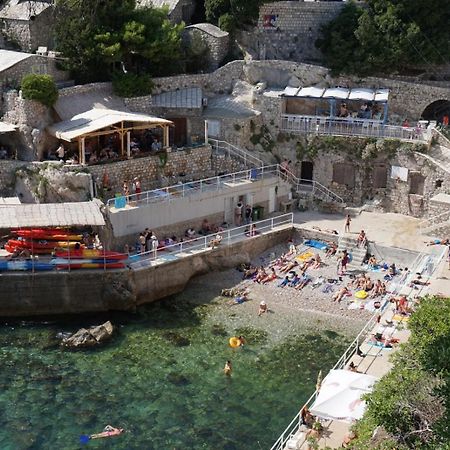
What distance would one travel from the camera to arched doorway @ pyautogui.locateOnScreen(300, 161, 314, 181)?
132 feet

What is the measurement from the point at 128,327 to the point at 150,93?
14.4 meters

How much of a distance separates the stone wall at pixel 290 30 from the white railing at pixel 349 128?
554 cm

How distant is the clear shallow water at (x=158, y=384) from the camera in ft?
77.7

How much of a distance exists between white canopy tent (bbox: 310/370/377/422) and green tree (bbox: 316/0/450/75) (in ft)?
74.0

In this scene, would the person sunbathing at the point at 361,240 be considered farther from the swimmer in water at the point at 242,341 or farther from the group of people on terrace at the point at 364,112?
the swimmer in water at the point at 242,341

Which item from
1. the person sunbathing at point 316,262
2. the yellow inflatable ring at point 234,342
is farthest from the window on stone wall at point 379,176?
the yellow inflatable ring at point 234,342

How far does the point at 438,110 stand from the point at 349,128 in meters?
6.72

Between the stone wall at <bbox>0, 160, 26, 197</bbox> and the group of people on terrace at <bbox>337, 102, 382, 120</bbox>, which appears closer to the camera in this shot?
the stone wall at <bbox>0, 160, 26, 197</bbox>

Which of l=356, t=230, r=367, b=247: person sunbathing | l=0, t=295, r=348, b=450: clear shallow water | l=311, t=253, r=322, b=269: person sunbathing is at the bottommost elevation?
l=0, t=295, r=348, b=450: clear shallow water

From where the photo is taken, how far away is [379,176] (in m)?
38.8

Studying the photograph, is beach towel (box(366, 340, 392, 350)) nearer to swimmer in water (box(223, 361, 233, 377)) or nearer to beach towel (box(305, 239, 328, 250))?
swimmer in water (box(223, 361, 233, 377))

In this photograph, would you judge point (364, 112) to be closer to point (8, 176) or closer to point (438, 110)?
point (438, 110)

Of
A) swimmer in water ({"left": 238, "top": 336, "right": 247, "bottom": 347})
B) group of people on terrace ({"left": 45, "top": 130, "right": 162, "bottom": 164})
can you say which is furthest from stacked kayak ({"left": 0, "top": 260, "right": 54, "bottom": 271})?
swimmer in water ({"left": 238, "top": 336, "right": 247, "bottom": 347})

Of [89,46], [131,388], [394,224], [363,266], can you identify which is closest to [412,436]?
[131,388]
